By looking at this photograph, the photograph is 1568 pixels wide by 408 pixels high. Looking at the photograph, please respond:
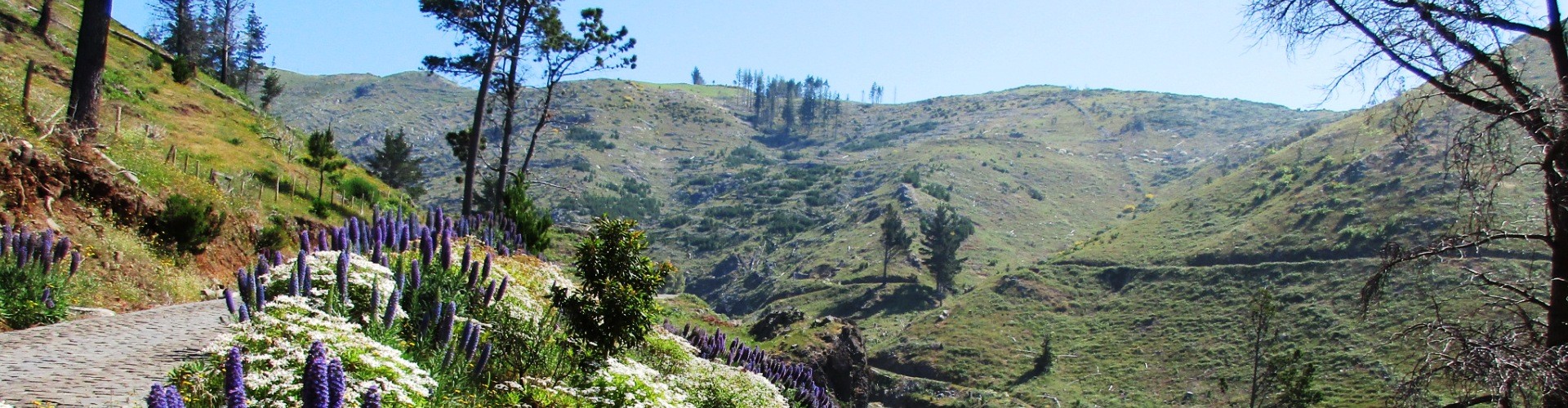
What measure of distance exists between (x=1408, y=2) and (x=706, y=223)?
126m

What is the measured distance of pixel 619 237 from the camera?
966 centimetres

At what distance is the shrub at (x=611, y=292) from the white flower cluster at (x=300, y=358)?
3.20 m

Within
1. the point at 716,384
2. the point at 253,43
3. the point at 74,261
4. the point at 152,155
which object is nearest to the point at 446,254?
the point at 716,384

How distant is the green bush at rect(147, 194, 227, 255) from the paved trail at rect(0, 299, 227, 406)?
4459 mm

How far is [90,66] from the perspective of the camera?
567 inches

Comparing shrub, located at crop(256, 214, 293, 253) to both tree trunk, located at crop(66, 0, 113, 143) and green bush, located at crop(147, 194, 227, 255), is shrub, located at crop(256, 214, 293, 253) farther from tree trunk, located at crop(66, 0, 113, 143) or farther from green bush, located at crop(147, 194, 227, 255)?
tree trunk, located at crop(66, 0, 113, 143)

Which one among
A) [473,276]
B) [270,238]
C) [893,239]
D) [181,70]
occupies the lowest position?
[893,239]

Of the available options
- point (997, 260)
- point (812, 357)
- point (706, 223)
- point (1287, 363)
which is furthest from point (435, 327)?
point (706, 223)

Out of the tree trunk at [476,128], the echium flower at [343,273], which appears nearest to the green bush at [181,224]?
the echium flower at [343,273]

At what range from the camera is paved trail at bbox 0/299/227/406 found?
6055 millimetres

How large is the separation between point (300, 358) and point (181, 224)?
10641 mm

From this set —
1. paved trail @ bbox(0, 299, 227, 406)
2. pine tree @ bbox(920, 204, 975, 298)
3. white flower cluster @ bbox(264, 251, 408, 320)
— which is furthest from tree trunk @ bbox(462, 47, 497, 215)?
pine tree @ bbox(920, 204, 975, 298)

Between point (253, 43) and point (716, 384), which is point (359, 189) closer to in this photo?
point (716, 384)

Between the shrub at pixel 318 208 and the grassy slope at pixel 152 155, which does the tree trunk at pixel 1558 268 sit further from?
the shrub at pixel 318 208
